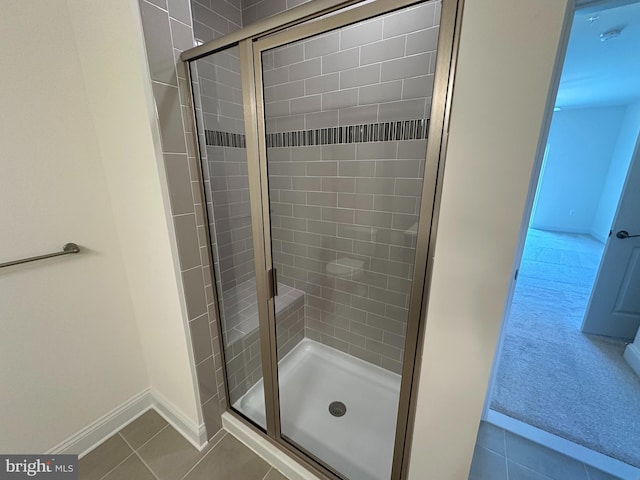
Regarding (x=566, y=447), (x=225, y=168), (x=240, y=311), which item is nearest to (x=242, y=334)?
(x=240, y=311)

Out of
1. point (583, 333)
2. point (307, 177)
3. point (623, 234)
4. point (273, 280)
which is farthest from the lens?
point (583, 333)

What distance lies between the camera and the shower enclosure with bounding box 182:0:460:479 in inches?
37.4

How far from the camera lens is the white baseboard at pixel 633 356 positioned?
1.87m

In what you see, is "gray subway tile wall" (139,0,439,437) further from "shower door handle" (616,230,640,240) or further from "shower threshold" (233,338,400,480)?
"shower door handle" (616,230,640,240)

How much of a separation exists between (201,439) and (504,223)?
174 cm

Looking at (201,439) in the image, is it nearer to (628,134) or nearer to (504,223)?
(504,223)

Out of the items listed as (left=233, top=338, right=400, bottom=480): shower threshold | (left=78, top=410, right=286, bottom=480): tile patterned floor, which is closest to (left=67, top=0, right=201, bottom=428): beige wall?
(left=78, top=410, right=286, bottom=480): tile patterned floor

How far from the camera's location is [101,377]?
1.43 m

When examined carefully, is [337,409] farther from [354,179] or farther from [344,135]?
[344,135]

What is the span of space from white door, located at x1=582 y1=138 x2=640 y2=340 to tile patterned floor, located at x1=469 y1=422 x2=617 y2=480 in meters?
1.45

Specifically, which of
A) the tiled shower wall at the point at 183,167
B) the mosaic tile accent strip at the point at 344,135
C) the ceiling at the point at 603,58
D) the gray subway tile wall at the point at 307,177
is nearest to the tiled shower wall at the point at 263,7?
the gray subway tile wall at the point at 307,177

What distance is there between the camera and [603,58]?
2.72 m

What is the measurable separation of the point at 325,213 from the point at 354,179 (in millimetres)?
319

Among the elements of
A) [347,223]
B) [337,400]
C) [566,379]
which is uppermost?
[347,223]
